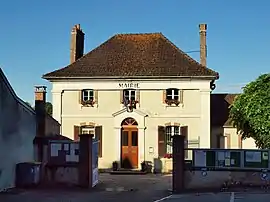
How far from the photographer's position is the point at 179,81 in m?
33.7

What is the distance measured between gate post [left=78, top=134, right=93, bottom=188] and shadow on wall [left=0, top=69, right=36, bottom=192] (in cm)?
236

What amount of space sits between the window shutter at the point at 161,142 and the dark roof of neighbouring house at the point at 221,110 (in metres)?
3.86

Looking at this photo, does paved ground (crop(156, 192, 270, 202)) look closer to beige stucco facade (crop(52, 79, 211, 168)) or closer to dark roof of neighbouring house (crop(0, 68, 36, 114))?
dark roof of neighbouring house (crop(0, 68, 36, 114))

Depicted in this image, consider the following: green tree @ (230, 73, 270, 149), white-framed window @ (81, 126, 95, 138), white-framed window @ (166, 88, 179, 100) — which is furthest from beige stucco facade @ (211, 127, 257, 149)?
white-framed window @ (81, 126, 95, 138)

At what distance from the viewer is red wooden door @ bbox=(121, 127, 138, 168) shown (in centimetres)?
3372

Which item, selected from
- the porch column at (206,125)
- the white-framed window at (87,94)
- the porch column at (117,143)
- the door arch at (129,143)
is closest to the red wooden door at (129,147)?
the door arch at (129,143)

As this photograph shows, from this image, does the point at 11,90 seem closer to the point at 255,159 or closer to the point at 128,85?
the point at 255,159

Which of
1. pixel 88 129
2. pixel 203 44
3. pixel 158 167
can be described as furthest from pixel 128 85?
pixel 203 44

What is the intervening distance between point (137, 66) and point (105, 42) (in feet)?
14.3

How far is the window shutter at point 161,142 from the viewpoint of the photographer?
1316 inches

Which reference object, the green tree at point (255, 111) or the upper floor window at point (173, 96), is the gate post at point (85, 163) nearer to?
the green tree at point (255, 111)

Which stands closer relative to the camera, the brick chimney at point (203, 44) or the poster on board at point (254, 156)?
the poster on board at point (254, 156)

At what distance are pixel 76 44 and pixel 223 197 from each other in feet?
74.5

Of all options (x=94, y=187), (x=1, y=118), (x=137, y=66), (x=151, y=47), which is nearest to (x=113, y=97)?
(x=137, y=66)
